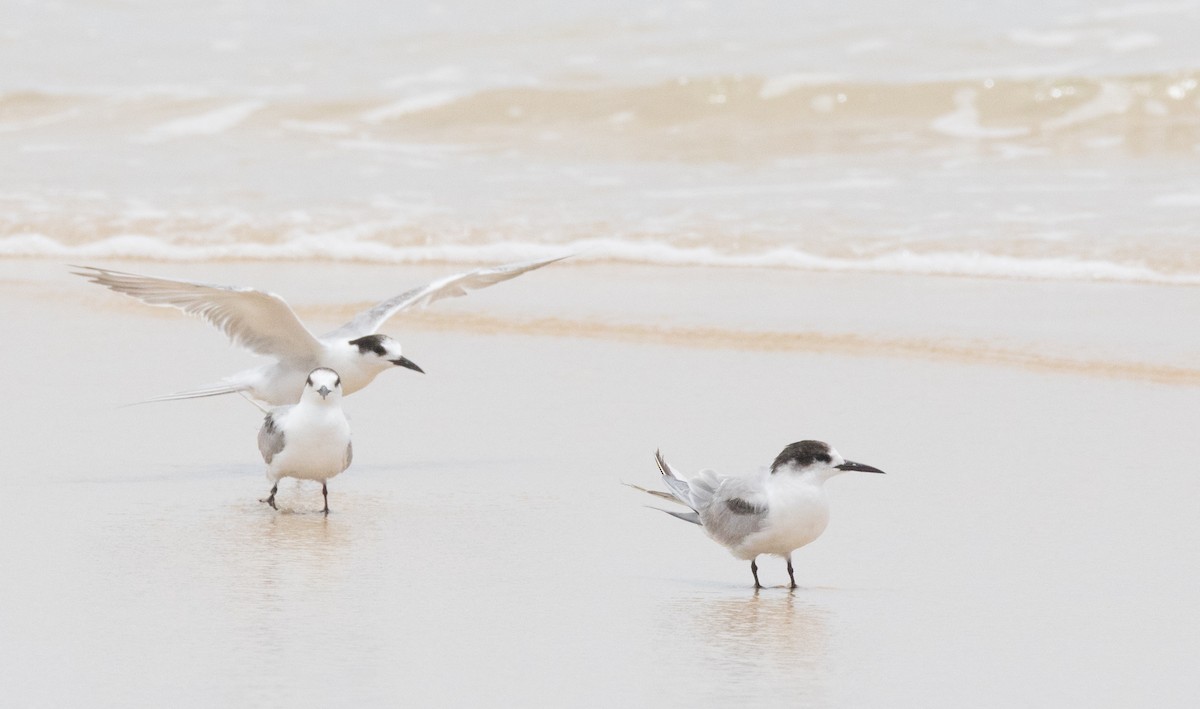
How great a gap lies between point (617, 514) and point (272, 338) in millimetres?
1728

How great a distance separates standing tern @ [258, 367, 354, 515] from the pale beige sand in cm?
15

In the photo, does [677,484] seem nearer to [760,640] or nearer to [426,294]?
[760,640]

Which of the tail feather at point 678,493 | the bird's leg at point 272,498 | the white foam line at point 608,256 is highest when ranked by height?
the white foam line at point 608,256

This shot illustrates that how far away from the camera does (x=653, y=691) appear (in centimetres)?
336

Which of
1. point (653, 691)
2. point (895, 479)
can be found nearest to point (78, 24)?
point (895, 479)

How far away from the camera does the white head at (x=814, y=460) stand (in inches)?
158

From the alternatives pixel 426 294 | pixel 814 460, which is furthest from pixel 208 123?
pixel 814 460

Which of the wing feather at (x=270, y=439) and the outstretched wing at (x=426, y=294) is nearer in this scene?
the wing feather at (x=270, y=439)

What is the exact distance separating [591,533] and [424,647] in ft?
3.89

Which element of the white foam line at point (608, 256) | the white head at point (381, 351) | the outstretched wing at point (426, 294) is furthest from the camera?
the white foam line at point (608, 256)

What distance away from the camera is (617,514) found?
4.98 meters

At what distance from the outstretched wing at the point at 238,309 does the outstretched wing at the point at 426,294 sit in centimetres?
19

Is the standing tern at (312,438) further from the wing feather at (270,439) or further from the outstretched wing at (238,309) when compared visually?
the outstretched wing at (238,309)

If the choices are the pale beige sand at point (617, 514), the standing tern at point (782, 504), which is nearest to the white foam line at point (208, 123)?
the pale beige sand at point (617, 514)
